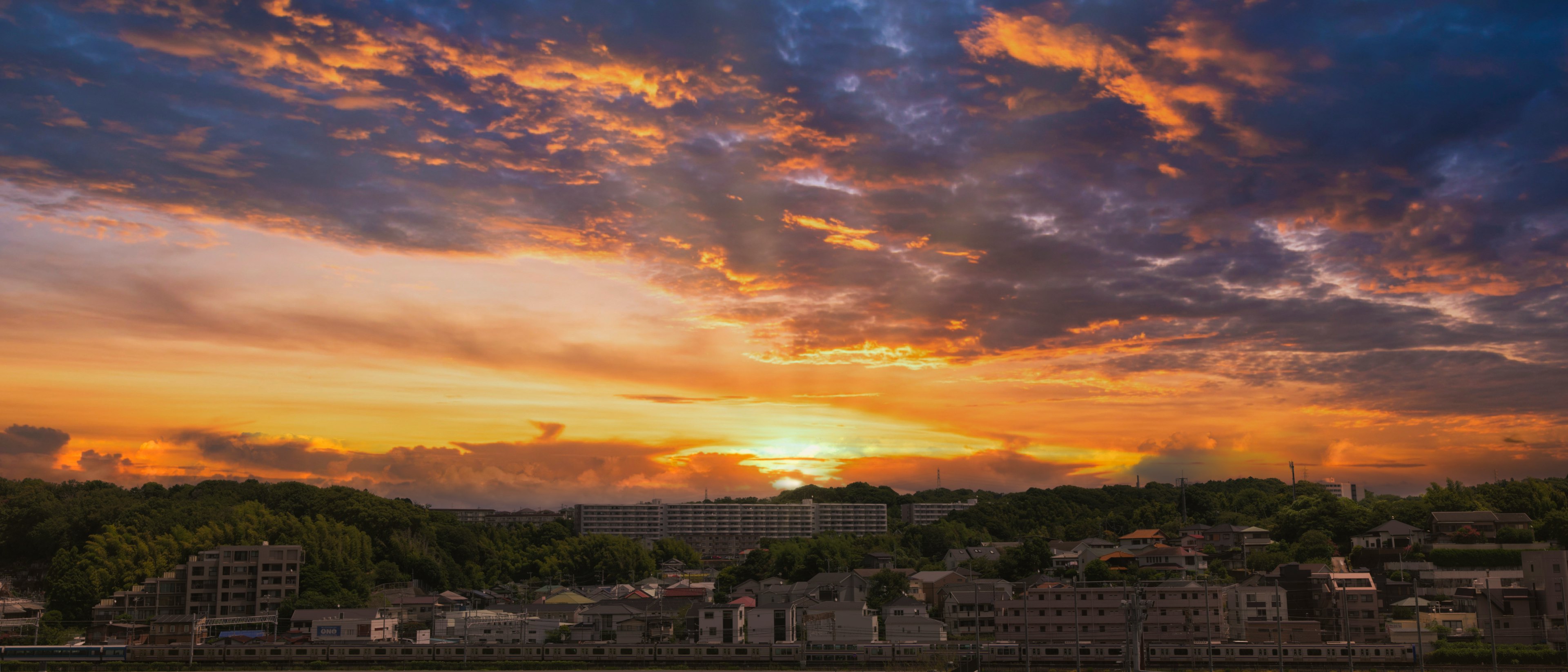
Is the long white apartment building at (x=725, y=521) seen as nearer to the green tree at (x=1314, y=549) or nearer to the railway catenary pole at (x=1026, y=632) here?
the green tree at (x=1314, y=549)

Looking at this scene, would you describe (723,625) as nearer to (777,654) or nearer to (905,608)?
(777,654)

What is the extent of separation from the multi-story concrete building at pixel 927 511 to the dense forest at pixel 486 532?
3056cm

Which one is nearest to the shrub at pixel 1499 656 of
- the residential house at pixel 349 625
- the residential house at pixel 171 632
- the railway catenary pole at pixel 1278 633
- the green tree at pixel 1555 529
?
the railway catenary pole at pixel 1278 633

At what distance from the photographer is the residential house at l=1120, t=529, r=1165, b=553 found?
171 feet

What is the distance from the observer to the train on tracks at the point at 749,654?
33.7 metres

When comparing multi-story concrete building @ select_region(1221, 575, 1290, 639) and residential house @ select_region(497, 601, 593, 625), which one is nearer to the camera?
multi-story concrete building @ select_region(1221, 575, 1290, 639)

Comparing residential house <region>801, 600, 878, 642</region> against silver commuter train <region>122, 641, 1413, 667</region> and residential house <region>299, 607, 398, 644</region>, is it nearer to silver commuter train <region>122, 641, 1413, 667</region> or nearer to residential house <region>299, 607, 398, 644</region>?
silver commuter train <region>122, 641, 1413, 667</region>

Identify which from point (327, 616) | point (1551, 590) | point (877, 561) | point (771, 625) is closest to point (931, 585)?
point (877, 561)

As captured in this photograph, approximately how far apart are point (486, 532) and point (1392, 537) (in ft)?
193

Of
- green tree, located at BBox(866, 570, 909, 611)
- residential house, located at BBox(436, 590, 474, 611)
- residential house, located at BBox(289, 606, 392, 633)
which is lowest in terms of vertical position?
residential house, located at BBox(436, 590, 474, 611)

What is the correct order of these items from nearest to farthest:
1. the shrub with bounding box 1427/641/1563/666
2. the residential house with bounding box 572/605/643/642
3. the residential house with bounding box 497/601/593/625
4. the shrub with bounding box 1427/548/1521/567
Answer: the shrub with bounding box 1427/641/1563/666
the residential house with bounding box 572/605/643/642
the shrub with bounding box 1427/548/1521/567
the residential house with bounding box 497/601/593/625

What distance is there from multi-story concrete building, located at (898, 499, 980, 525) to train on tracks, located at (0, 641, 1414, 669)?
77836 millimetres

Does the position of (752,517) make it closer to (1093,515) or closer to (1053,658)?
(1093,515)

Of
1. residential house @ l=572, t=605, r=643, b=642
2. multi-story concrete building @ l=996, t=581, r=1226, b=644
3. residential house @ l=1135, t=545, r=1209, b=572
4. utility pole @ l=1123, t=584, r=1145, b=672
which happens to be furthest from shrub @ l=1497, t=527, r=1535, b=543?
residential house @ l=572, t=605, r=643, b=642
